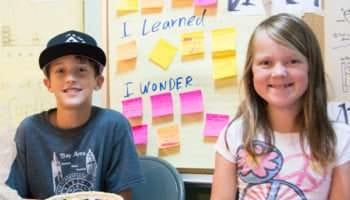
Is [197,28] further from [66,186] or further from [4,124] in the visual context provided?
[4,124]

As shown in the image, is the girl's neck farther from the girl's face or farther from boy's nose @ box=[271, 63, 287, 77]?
boy's nose @ box=[271, 63, 287, 77]

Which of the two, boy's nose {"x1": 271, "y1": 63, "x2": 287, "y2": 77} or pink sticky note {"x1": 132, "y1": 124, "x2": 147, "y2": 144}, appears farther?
pink sticky note {"x1": 132, "y1": 124, "x2": 147, "y2": 144}

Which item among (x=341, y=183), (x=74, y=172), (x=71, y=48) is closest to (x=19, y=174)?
(x=74, y=172)

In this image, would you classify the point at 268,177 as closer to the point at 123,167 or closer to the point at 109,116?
the point at 123,167

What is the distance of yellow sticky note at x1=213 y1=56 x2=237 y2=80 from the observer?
1.74 metres

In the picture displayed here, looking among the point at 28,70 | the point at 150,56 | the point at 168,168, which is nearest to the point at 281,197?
the point at 168,168

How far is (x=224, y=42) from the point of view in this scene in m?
1.75

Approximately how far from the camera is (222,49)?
1751mm

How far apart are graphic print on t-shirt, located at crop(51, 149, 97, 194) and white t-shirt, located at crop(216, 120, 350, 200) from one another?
0.43 metres

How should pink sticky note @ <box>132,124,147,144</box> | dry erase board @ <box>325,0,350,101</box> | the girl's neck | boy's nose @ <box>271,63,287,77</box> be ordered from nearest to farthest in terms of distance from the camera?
boy's nose @ <box>271,63,287,77</box> < the girl's neck < dry erase board @ <box>325,0,350,101</box> < pink sticky note @ <box>132,124,147,144</box>

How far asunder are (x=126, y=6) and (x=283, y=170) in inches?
35.7

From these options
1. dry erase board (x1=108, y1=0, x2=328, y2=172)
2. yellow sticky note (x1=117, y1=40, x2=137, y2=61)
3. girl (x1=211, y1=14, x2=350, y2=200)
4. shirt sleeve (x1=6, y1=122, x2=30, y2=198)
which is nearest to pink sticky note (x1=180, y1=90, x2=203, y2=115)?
dry erase board (x1=108, y1=0, x2=328, y2=172)

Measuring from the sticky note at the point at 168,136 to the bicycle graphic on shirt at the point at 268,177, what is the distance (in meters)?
0.44

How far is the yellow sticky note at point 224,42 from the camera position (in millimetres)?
1743
